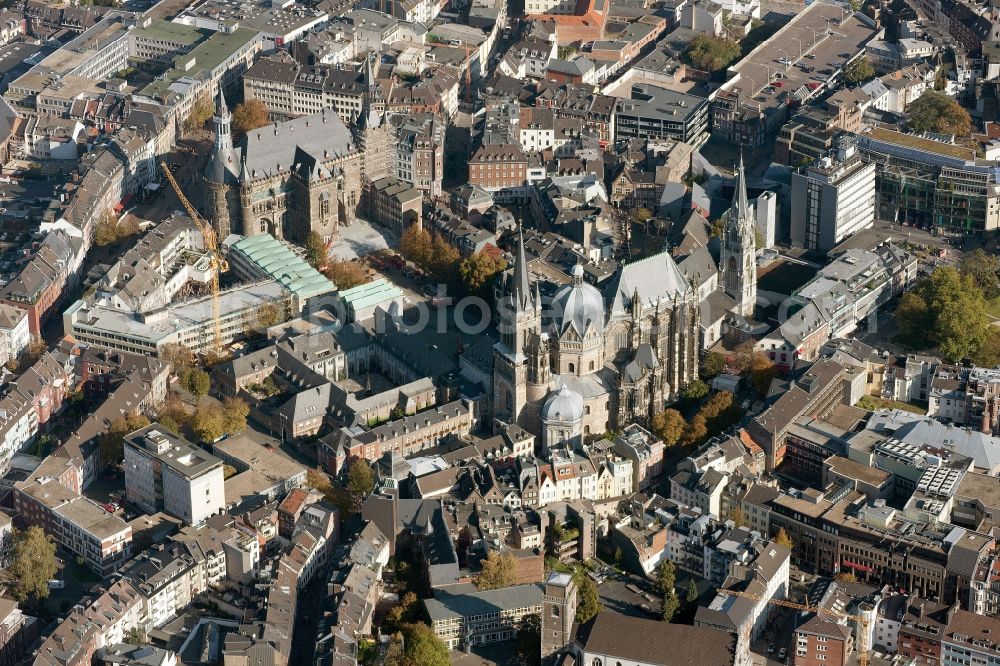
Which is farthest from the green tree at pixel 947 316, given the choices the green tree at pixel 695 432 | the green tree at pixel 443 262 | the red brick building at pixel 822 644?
the red brick building at pixel 822 644

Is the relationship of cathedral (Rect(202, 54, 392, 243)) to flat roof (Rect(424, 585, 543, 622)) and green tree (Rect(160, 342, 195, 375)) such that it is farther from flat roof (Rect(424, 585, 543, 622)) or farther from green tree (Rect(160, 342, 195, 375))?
flat roof (Rect(424, 585, 543, 622))

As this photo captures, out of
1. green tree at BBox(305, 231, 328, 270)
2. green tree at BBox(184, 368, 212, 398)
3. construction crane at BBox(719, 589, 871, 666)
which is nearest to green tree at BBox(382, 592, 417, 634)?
construction crane at BBox(719, 589, 871, 666)

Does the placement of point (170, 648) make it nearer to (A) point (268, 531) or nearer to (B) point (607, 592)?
(A) point (268, 531)

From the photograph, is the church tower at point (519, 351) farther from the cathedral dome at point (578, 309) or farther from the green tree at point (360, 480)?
the green tree at point (360, 480)

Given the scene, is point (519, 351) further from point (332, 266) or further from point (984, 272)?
point (984, 272)

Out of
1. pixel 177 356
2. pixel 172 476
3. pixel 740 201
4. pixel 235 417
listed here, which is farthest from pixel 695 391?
pixel 172 476
